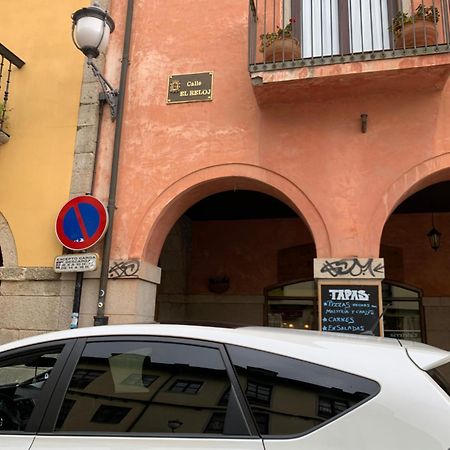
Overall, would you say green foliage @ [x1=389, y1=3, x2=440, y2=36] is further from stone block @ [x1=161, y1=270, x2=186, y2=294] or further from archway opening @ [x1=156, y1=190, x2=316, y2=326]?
stone block @ [x1=161, y1=270, x2=186, y2=294]

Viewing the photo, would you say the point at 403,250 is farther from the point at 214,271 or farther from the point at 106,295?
the point at 106,295

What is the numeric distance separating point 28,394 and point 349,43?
5.80 m

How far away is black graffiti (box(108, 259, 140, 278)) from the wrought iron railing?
281 cm

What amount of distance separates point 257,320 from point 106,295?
12.6 feet

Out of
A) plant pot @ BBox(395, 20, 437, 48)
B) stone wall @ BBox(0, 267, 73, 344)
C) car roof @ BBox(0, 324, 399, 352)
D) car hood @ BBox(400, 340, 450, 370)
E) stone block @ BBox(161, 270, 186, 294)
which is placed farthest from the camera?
stone block @ BBox(161, 270, 186, 294)

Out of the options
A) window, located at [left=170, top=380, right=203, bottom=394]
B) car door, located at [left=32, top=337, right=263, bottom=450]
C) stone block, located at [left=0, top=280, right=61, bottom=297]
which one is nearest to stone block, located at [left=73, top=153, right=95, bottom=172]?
stone block, located at [left=0, top=280, right=61, bottom=297]

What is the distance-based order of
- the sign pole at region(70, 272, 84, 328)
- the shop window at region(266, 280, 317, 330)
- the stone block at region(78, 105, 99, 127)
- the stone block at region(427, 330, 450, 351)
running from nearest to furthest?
the sign pole at region(70, 272, 84, 328), the stone block at region(78, 105, 99, 127), the stone block at region(427, 330, 450, 351), the shop window at region(266, 280, 317, 330)

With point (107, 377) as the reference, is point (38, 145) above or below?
above

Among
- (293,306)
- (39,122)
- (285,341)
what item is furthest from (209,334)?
(293,306)

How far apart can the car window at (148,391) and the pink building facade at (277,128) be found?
143 inches

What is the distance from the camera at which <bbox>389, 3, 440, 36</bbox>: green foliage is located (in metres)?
5.69

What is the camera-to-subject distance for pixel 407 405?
1.94 meters

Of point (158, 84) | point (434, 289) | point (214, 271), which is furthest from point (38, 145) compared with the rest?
point (434, 289)

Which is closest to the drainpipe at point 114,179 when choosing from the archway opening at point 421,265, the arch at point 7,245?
the arch at point 7,245
